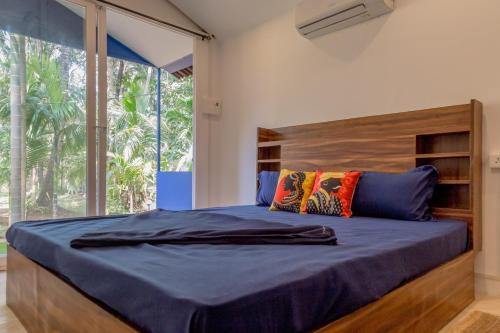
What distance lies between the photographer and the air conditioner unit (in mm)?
2676

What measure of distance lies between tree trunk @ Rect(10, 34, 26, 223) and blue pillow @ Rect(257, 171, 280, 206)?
2.02m

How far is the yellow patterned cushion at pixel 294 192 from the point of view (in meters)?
2.66

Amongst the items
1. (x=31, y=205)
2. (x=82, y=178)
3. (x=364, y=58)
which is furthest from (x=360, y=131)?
(x=31, y=205)

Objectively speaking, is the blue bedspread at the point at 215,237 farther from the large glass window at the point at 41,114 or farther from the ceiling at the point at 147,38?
the ceiling at the point at 147,38

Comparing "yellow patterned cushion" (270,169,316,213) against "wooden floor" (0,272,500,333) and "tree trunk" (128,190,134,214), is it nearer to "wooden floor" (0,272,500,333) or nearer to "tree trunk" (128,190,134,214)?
"wooden floor" (0,272,500,333)

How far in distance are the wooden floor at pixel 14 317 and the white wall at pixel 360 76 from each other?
20cm

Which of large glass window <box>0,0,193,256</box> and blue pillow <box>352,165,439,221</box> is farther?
large glass window <box>0,0,193,256</box>

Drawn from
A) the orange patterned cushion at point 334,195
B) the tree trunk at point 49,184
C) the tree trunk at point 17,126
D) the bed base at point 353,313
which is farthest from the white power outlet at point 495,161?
the tree trunk at point 17,126

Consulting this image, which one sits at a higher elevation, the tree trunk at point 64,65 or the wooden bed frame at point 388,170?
the tree trunk at point 64,65

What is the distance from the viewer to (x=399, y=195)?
230cm

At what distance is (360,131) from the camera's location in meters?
2.81

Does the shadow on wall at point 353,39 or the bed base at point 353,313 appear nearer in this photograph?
the bed base at point 353,313

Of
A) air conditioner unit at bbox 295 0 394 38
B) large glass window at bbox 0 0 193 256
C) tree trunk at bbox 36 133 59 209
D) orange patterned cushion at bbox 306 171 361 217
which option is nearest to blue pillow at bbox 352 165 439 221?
orange patterned cushion at bbox 306 171 361 217

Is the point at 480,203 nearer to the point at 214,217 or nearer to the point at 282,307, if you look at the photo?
the point at 214,217
